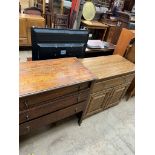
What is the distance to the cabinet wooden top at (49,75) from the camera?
1105mm

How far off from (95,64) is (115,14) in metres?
3.05

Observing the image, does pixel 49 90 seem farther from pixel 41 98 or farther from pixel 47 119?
pixel 47 119

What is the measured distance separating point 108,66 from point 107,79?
25 cm

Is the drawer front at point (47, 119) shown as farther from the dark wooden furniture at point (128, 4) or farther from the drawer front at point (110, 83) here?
the dark wooden furniture at point (128, 4)

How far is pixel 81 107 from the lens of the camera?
5.32 ft

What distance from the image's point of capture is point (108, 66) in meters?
1.81

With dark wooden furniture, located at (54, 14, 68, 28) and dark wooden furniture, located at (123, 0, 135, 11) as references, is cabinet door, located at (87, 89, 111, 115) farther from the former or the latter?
dark wooden furniture, located at (123, 0, 135, 11)

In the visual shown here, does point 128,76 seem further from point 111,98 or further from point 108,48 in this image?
point 108,48

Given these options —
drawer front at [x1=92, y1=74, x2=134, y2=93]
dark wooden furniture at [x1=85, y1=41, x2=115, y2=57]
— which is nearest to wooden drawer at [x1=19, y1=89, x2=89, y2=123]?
drawer front at [x1=92, y1=74, x2=134, y2=93]

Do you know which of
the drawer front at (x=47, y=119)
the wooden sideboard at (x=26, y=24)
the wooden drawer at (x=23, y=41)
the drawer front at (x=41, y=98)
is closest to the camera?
the drawer front at (x=41, y=98)

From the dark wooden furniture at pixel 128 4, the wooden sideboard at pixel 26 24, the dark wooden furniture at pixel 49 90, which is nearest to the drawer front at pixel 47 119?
the dark wooden furniture at pixel 49 90

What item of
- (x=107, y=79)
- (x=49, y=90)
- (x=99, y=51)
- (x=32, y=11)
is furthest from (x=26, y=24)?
(x=49, y=90)

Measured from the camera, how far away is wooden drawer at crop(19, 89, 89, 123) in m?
1.18
